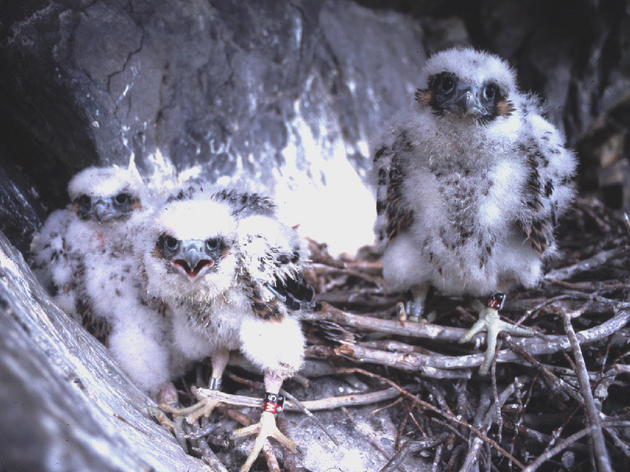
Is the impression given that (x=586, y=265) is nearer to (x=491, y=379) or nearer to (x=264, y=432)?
(x=491, y=379)

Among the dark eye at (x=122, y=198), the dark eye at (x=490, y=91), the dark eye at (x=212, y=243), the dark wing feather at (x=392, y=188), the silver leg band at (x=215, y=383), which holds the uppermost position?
the dark eye at (x=490, y=91)

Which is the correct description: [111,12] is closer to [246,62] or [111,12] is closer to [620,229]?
[246,62]

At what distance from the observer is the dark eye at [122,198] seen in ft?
9.04

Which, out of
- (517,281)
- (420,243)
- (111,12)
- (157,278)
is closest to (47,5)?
(111,12)

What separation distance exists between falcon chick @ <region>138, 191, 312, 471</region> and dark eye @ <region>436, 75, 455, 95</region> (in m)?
0.95

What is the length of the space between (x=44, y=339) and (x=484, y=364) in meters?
1.87

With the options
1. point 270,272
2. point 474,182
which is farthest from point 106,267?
point 474,182

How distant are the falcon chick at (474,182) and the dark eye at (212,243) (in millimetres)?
938

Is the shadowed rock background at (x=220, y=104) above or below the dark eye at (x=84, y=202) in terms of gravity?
above

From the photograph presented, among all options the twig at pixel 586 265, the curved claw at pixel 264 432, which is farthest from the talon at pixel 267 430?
the twig at pixel 586 265

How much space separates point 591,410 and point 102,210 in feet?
7.75

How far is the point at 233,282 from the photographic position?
7.30 ft

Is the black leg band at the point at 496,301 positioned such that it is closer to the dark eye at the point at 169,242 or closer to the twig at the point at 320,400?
the twig at the point at 320,400

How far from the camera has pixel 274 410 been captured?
235cm
